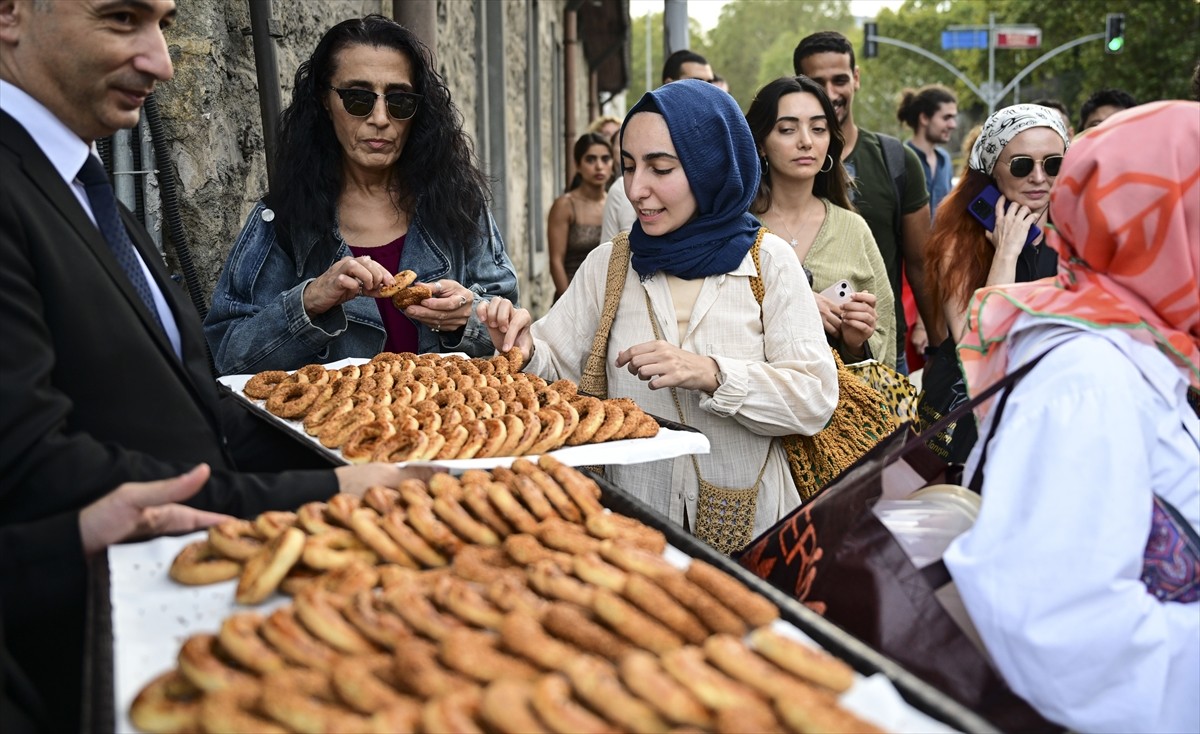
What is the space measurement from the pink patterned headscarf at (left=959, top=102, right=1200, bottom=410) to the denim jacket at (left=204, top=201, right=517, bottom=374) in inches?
82.3

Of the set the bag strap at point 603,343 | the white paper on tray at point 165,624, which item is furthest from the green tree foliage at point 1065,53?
the white paper on tray at point 165,624

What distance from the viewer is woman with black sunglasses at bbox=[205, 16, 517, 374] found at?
11.9 ft

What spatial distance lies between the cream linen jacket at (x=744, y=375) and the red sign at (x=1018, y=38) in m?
38.4

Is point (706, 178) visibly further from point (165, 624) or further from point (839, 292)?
point (165, 624)

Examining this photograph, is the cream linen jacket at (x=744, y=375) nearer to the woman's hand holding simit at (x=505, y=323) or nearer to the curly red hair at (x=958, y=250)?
the woman's hand holding simit at (x=505, y=323)

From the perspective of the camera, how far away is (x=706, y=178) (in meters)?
3.40

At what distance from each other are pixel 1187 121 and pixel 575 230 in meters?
6.69

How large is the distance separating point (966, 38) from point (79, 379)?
4322 cm

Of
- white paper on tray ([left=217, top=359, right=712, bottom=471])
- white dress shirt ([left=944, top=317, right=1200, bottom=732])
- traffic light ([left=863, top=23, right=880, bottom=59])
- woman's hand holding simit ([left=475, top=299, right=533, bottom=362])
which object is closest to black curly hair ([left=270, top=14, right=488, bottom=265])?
woman's hand holding simit ([left=475, top=299, right=533, bottom=362])

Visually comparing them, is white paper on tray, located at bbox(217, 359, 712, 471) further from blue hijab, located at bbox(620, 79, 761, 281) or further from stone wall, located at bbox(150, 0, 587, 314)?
stone wall, located at bbox(150, 0, 587, 314)

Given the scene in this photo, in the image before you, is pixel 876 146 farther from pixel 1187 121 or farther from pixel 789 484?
pixel 1187 121

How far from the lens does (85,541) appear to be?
1.89 metres

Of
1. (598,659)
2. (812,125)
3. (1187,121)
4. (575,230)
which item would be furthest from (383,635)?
(575,230)

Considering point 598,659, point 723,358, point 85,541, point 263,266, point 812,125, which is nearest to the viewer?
point 598,659
